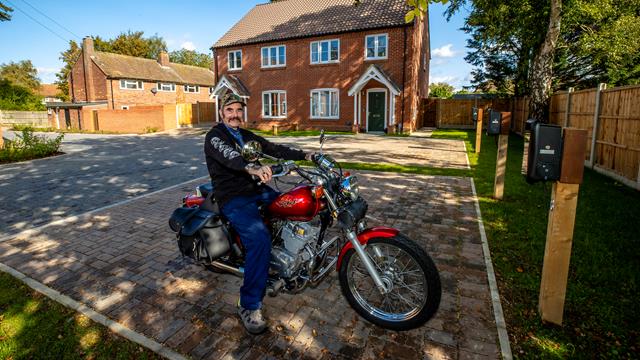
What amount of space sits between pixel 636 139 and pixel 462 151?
20.4 ft

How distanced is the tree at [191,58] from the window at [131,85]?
50524mm

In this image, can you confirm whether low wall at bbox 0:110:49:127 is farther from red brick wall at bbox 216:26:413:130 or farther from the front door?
the front door

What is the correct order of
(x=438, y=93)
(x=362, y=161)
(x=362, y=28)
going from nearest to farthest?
(x=362, y=161) → (x=362, y=28) → (x=438, y=93)

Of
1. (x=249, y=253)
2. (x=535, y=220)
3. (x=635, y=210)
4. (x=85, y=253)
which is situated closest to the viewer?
(x=249, y=253)

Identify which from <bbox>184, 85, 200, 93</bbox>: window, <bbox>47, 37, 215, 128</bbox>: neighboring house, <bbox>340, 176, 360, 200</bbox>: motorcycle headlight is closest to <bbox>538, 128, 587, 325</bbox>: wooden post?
<bbox>340, 176, 360, 200</bbox>: motorcycle headlight

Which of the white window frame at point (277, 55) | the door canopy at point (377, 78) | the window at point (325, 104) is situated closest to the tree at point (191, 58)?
the white window frame at point (277, 55)

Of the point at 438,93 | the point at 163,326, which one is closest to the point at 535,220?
the point at 163,326

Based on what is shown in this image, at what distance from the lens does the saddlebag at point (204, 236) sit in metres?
3.21

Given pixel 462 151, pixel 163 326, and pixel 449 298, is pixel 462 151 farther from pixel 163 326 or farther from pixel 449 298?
pixel 163 326

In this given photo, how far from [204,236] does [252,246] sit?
1.77 ft

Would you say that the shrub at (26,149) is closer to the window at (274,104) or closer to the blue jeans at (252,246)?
the blue jeans at (252,246)

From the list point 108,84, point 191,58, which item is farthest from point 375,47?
point 191,58

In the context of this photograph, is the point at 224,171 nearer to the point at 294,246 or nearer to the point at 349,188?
the point at 294,246

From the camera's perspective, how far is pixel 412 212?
6.12 meters
